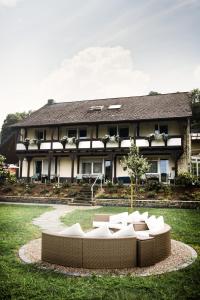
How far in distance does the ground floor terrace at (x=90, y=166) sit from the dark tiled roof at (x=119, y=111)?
3015 millimetres

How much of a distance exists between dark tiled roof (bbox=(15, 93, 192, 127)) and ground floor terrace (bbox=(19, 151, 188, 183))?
302cm

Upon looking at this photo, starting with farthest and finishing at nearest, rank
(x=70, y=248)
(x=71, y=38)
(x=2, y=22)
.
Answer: (x=71, y=38)
(x=2, y=22)
(x=70, y=248)

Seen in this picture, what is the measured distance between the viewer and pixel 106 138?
24.9 metres

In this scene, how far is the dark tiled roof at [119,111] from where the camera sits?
25297mm

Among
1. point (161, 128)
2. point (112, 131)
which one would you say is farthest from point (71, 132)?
point (161, 128)

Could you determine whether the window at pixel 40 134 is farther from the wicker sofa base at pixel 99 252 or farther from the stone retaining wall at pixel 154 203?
the wicker sofa base at pixel 99 252

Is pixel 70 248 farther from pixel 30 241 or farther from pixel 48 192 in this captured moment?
pixel 48 192

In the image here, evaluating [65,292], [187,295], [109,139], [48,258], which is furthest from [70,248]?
[109,139]

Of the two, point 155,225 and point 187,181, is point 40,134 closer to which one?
point 187,181

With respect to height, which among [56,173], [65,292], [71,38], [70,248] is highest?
[71,38]

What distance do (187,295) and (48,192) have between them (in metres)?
17.4

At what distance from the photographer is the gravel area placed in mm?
5821

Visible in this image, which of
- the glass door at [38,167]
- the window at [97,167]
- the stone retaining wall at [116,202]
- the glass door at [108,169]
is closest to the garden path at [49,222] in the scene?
the stone retaining wall at [116,202]

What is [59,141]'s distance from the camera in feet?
86.9
